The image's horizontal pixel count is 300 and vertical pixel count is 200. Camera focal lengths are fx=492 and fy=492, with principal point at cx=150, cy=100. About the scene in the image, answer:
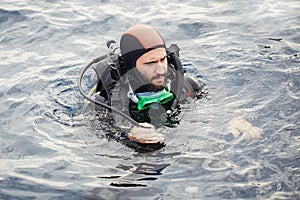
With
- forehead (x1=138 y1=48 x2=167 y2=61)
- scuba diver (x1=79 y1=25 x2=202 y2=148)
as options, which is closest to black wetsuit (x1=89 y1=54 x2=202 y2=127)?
scuba diver (x1=79 y1=25 x2=202 y2=148)

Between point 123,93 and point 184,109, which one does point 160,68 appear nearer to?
point 123,93

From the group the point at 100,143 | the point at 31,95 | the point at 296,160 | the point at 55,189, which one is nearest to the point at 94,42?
the point at 31,95

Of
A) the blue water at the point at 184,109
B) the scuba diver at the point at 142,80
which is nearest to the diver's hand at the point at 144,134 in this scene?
the scuba diver at the point at 142,80

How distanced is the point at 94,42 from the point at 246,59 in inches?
98.1

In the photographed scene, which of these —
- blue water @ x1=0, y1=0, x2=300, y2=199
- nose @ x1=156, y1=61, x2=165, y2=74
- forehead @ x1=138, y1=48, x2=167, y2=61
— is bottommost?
blue water @ x1=0, y1=0, x2=300, y2=199

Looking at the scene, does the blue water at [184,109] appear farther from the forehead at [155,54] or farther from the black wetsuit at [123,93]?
the forehead at [155,54]

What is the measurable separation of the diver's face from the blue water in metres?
0.64

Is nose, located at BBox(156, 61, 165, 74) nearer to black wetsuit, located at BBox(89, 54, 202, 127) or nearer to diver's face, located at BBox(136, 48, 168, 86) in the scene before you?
diver's face, located at BBox(136, 48, 168, 86)

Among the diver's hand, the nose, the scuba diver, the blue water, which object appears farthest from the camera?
the scuba diver

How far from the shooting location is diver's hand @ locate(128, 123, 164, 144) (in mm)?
4906

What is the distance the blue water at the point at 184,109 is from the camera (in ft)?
15.3

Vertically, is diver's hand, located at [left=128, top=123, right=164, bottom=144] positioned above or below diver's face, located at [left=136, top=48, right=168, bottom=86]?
below

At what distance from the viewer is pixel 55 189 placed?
185 inches

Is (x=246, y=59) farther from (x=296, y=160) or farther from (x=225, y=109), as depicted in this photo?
(x=296, y=160)
